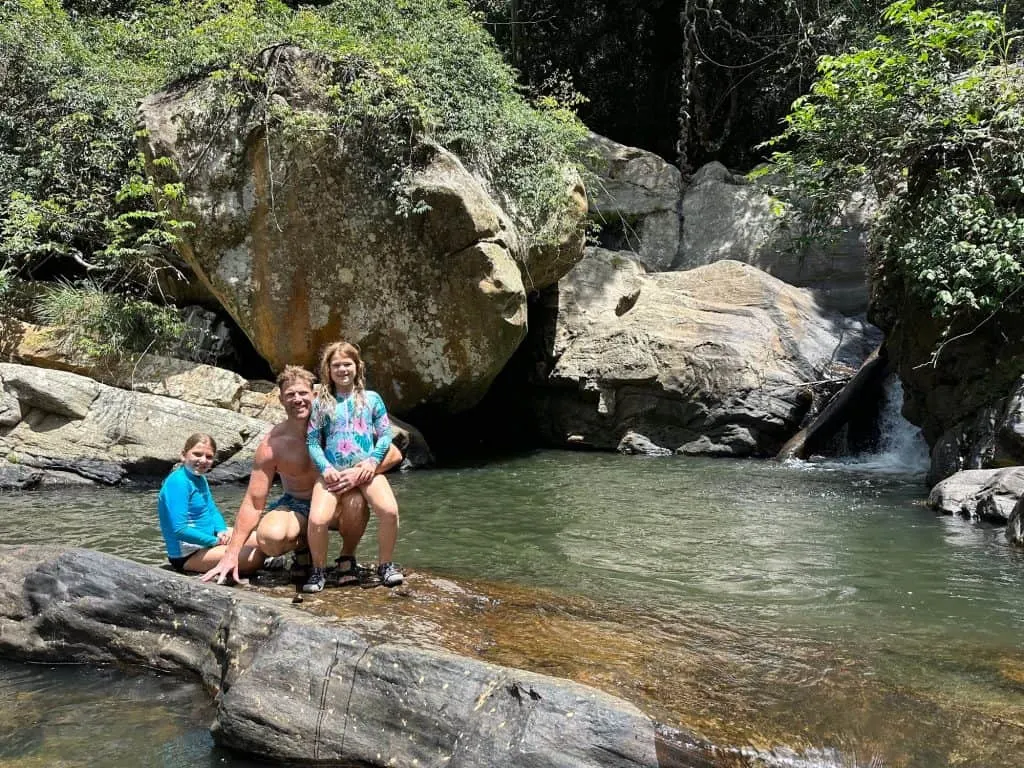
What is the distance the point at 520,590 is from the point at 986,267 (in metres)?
6.82

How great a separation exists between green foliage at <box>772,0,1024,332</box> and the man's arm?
7482 mm

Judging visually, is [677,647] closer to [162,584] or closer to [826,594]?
[826,594]

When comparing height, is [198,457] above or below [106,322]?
below

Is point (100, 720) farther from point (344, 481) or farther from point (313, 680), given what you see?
point (344, 481)

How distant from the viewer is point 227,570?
455 cm

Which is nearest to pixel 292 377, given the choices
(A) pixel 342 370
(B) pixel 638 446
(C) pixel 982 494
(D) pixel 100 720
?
(A) pixel 342 370

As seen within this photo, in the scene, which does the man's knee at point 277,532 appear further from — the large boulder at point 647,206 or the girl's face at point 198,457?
the large boulder at point 647,206

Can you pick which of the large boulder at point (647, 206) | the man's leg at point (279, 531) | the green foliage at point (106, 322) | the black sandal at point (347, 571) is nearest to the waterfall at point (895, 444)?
the large boulder at point (647, 206)

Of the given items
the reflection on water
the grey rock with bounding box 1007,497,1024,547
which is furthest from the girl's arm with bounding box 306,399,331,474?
the grey rock with bounding box 1007,497,1024,547

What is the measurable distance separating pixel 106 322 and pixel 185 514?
7.68m

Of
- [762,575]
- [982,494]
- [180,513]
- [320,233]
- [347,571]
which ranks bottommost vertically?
[762,575]

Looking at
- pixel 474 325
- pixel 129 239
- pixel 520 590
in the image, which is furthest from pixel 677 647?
pixel 129 239

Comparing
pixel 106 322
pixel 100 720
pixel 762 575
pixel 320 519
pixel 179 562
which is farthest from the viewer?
pixel 106 322

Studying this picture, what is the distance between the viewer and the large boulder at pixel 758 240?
1769cm
